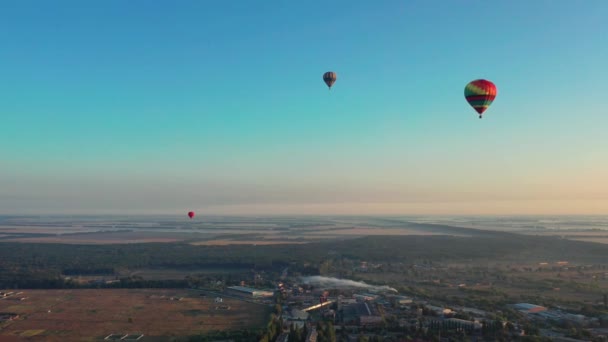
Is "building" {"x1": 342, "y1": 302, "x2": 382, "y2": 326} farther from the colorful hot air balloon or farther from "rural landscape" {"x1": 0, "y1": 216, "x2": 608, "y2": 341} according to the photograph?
→ the colorful hot air balloon

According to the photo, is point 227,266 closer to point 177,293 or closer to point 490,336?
point 177,293

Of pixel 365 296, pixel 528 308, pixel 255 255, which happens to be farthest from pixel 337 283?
pixel 255 255

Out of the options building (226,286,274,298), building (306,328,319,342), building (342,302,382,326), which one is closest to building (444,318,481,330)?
building (342,302,382,326)

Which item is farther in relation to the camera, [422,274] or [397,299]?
[422,274]

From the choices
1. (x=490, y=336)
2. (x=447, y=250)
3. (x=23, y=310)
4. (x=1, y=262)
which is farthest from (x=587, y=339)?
(x=1, y=262)

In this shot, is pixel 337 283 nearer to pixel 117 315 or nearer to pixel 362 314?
pixel 362 314

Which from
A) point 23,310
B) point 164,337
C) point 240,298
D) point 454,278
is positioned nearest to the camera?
point 164,337
